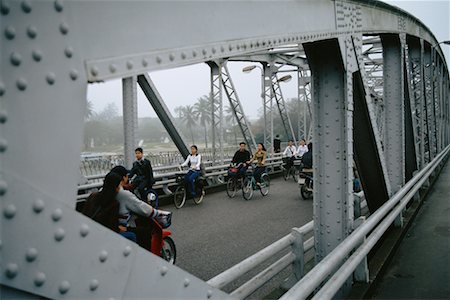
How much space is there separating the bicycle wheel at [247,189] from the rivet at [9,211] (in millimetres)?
10519

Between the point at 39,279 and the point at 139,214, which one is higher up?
the point at 39,279

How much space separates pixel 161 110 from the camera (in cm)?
1030

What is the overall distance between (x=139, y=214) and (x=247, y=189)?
6.79 meters

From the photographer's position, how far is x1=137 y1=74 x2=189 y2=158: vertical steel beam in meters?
9.73

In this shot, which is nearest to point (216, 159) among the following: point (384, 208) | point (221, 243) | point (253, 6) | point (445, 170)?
point (221, 243)

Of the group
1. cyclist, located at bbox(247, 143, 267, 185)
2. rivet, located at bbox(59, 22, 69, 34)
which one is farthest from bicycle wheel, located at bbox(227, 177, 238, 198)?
rivet, located at bbox(59, 22, 69, 34)

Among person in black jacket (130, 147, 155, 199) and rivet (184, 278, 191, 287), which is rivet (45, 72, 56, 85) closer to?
rivet (184, 278, 191, 287)

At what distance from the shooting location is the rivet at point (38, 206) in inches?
43.8

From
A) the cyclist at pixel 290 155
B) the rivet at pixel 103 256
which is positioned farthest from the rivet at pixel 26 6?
the cyclist at pixel 290 155

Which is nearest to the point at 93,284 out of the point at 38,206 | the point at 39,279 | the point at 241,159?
the point at 39,279

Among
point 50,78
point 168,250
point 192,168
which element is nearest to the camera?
point 50,78

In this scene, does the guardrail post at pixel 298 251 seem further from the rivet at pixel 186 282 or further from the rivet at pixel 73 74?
the rivet at pixel 73 74

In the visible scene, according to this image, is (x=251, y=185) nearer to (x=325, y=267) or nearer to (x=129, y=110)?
(x=129, y=110)

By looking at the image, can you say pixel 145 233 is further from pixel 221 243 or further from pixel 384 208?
pixel 384 208
